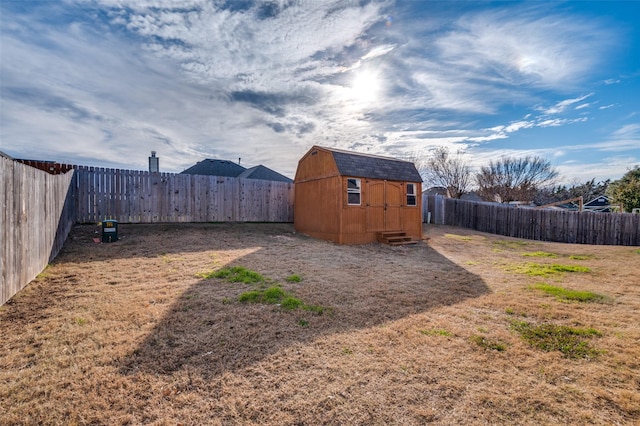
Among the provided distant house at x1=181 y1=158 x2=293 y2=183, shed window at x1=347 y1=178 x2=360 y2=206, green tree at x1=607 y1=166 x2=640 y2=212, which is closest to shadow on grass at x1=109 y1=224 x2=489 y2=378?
shed window at x1=347 y1=178 x2=360 y2=206

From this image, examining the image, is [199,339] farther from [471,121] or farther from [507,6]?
[471,121]

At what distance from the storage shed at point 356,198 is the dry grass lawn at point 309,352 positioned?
4.53m

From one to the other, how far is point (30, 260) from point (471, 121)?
73.6ft

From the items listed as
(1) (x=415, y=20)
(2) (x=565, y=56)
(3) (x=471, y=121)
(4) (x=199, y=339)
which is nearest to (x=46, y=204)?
(4) (x=199, y=339)

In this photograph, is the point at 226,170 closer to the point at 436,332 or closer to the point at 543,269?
the point at 543,269

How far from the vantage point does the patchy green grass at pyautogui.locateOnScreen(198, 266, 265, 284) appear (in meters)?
5.16

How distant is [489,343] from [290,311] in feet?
8.08

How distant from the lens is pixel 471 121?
1895 cm

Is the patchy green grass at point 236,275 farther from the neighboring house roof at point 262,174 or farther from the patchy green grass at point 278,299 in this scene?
the neighboring house roof at point 262,174

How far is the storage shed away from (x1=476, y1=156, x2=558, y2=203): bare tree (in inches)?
827

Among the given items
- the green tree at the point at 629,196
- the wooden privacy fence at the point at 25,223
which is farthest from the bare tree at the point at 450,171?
the wooden privacy fence at the point at 25,223

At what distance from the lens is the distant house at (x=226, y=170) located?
2286 centimetres

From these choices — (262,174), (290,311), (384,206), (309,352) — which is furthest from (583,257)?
(262,174)

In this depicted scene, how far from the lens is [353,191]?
10289 millimetres
